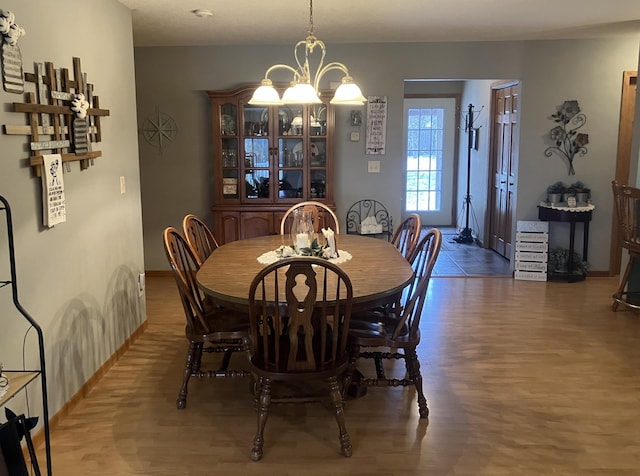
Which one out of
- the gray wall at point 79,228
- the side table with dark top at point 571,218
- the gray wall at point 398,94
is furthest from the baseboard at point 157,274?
the side table with dark top at point 571,218

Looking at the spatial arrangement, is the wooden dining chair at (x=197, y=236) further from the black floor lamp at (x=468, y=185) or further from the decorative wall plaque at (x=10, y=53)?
the black floor lamp at (x=468, y=185)

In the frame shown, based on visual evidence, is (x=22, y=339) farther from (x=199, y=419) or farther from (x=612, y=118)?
(x=612, y=118)

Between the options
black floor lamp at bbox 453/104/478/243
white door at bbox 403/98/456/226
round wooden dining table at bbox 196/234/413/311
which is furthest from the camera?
white door at bbox 403/98/456/226

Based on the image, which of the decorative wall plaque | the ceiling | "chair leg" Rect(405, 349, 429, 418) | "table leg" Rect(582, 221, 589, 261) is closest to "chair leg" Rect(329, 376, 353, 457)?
"chair leg" Rect(405, 349, 429, 418)

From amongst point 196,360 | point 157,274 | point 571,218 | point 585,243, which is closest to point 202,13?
point 196,360

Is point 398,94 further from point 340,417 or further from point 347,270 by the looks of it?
point 340,417

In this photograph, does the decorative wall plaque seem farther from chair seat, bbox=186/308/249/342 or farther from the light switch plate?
the light switch plate

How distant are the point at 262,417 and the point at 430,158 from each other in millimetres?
6957

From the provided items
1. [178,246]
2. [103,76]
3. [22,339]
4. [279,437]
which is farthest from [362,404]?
[103,76]

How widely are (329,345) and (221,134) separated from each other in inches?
127

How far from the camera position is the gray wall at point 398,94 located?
557cm

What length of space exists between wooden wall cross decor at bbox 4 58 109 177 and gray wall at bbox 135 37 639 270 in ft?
7.63

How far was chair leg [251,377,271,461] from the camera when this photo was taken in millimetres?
2557

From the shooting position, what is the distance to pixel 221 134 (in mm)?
5449
